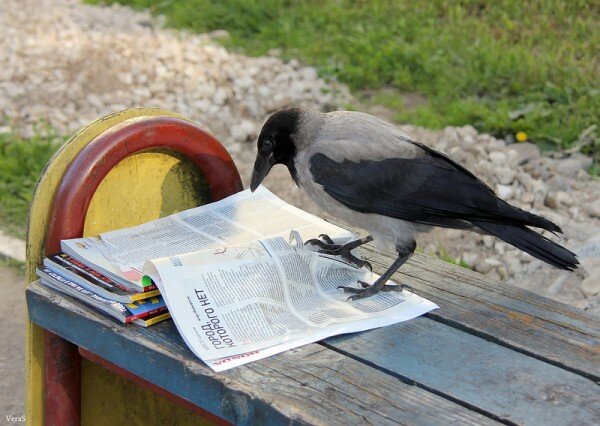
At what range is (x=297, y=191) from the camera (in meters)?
5.09

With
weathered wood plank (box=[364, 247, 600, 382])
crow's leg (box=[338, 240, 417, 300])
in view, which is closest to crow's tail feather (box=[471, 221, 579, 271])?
weathered wood plank (box=[364, 247, 600, 382])

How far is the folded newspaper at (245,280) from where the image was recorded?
2443 millimetres

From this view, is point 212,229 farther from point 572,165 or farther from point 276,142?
point 572,165

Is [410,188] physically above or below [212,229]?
above

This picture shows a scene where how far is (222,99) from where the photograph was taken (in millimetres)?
6250

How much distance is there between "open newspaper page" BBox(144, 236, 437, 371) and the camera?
2.42m

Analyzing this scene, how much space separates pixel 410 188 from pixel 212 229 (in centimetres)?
68

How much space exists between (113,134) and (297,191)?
2322mm

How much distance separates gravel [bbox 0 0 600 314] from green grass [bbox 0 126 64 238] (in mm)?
211

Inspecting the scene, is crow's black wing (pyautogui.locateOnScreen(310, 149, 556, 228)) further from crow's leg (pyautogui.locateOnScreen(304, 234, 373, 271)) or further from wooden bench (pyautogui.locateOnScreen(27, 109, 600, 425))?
wooden bench (pyautogui.locateOnScreen(27, 109, 600, 425))

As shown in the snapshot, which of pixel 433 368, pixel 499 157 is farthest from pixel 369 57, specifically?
pixel 433 368

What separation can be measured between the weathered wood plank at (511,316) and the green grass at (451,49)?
8.93ft

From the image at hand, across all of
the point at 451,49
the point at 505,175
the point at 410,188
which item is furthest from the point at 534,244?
the point at 451,49

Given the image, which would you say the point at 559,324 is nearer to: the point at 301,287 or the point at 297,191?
the point at 301,287
